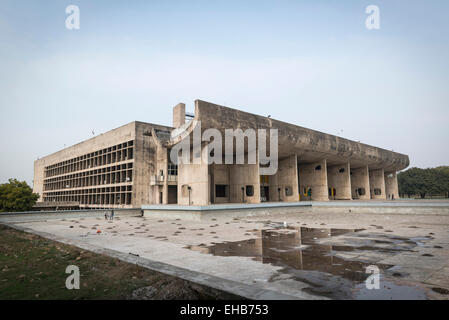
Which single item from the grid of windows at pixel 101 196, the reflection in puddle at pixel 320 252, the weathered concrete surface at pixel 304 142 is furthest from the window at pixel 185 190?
the reflection in puddle at pixel 320 252

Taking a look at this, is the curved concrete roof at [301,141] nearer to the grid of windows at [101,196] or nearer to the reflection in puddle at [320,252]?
the grid of windows at [101,196]

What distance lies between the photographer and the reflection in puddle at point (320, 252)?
752cm

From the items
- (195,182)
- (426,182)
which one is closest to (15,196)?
(195,182)

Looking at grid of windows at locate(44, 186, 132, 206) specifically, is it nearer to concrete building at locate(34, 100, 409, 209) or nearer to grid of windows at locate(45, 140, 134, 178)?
concrete building at locate(34, 100, 409, 209)

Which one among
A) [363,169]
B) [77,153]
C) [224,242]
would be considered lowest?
[224,242]

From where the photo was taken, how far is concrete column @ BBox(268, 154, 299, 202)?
42.6 meters

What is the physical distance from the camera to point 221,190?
41500 mm

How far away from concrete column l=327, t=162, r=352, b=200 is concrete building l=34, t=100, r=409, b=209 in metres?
0.21

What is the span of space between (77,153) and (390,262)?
6621 cm

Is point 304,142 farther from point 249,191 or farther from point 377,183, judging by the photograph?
point 377,183

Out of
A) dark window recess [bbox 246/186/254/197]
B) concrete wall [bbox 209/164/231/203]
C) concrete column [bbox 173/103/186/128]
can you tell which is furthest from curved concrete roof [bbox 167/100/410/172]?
concrete column [bbox 173/103/186/128]

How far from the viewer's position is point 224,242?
43.3 feet
